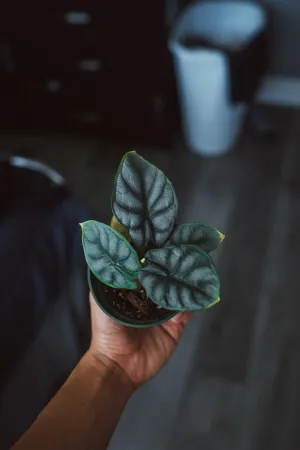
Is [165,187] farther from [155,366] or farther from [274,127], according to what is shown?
[274,127]

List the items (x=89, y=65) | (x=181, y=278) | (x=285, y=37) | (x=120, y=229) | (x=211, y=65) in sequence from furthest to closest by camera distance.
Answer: (x=285, y=37), (x=89, y=65), (x=211, y=65), (x=120, y=229), (x=181, y=278)

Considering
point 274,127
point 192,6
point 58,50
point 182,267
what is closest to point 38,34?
point 58,50

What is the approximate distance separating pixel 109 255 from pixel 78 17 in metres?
1.38

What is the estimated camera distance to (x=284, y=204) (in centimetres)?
188

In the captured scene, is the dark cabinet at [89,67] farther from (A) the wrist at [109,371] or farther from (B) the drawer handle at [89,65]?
(A) the wrist at [109,371]

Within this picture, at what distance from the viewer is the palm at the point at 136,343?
2.94 ft

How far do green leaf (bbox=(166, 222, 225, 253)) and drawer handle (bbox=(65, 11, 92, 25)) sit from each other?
1344 mm

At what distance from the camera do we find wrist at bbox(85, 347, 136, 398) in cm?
89

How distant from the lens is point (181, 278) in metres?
0.66

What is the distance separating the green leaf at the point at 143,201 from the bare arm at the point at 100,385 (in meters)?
0.22

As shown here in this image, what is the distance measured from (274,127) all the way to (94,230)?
5.29 ft

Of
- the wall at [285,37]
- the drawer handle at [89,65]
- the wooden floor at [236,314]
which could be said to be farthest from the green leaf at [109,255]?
the wall at [285,37]

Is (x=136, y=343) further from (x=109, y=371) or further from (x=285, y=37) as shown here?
(x=285, y=37)

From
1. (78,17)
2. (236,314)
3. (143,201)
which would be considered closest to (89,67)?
(78,17)
